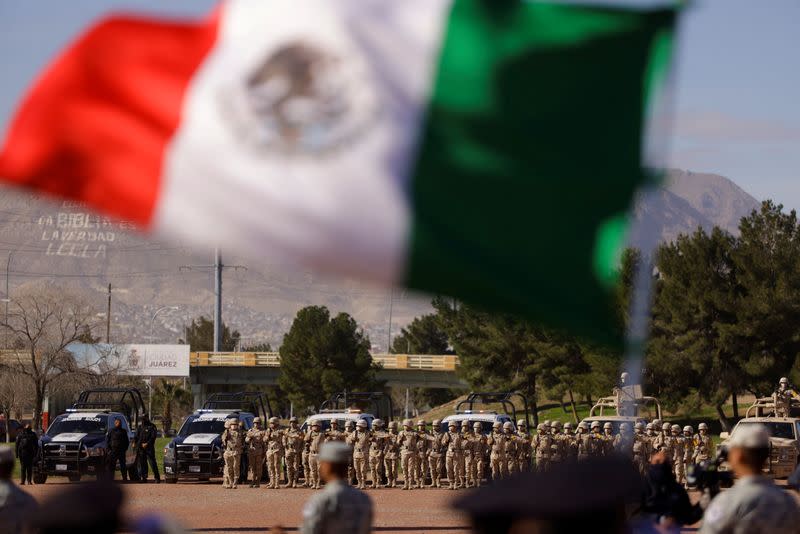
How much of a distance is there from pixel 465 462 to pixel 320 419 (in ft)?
12.4

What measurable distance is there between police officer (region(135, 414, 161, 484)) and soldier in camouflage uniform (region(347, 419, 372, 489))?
170 inches

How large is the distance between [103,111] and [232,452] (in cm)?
2331

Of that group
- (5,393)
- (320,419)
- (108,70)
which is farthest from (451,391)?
(108,70)

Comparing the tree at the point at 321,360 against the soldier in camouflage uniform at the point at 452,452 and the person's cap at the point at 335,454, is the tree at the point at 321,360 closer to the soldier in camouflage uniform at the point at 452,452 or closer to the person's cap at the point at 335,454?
the soldier in camouflage uniform at the point at 452,452

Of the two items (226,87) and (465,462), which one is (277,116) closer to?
(226,87)

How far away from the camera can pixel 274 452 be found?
29.0 m

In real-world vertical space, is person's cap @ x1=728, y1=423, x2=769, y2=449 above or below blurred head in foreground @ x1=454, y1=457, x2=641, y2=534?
above

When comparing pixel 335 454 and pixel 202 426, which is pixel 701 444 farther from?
pixel 335 454

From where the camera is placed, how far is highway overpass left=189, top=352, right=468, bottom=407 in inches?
3484

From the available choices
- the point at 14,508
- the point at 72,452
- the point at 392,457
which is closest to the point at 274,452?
the point at 392,457

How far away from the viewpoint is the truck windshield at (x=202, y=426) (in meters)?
30.7

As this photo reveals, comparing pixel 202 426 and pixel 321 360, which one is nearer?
pixel 202 426

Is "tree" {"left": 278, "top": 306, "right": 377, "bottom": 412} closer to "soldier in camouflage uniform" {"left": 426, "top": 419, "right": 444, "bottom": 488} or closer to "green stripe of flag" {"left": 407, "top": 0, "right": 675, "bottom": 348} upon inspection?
"soldier in camouflage uniform" {"left": 426, "top": 419, "right": 444, "bottom": 488}

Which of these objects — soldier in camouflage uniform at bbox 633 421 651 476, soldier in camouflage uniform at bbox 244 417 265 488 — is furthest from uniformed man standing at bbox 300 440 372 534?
soldier in camouflage uniform at bbox 244 417 265 488
